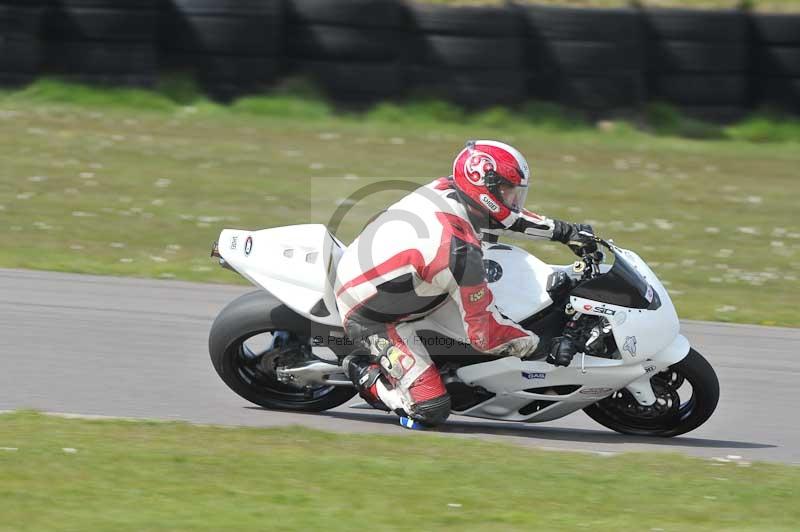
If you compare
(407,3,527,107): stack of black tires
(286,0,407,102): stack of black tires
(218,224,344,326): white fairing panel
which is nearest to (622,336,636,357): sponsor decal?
(218,224,344,326): white fairing panel

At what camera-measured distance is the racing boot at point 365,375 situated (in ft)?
20.9

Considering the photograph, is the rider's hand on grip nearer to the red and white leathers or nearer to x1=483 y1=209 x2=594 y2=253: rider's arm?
x1=483 y1=209 x2=594 y2=253: rider's arm

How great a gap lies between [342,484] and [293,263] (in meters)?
1.52

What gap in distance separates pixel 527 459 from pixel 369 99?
37.7 ft

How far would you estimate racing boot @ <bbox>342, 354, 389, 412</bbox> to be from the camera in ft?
20.9

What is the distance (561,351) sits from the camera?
620 cm

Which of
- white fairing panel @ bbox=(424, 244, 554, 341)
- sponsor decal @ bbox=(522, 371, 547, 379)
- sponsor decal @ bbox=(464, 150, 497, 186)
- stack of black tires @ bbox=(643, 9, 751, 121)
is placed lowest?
sponsor decal @ bbox=(522, 371, 547, 379)

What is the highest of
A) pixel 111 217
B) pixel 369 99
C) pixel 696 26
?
pixel 696 26

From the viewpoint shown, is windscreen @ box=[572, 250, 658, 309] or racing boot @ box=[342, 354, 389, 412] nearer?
windscreen @ box=[572, 250, 658, 309]

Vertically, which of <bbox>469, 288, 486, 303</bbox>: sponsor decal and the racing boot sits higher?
<bbox>469, 288, 486, 303</bbox>: sponsor decal

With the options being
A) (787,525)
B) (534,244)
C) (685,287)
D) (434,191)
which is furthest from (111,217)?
(787,525)

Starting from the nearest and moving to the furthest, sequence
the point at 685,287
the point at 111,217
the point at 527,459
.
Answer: the point at 527,459 → the point at 685,287 → the point at 111,217

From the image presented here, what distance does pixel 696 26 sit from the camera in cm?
1644

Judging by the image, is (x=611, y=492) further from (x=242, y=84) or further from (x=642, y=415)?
(x=242, y=84)
